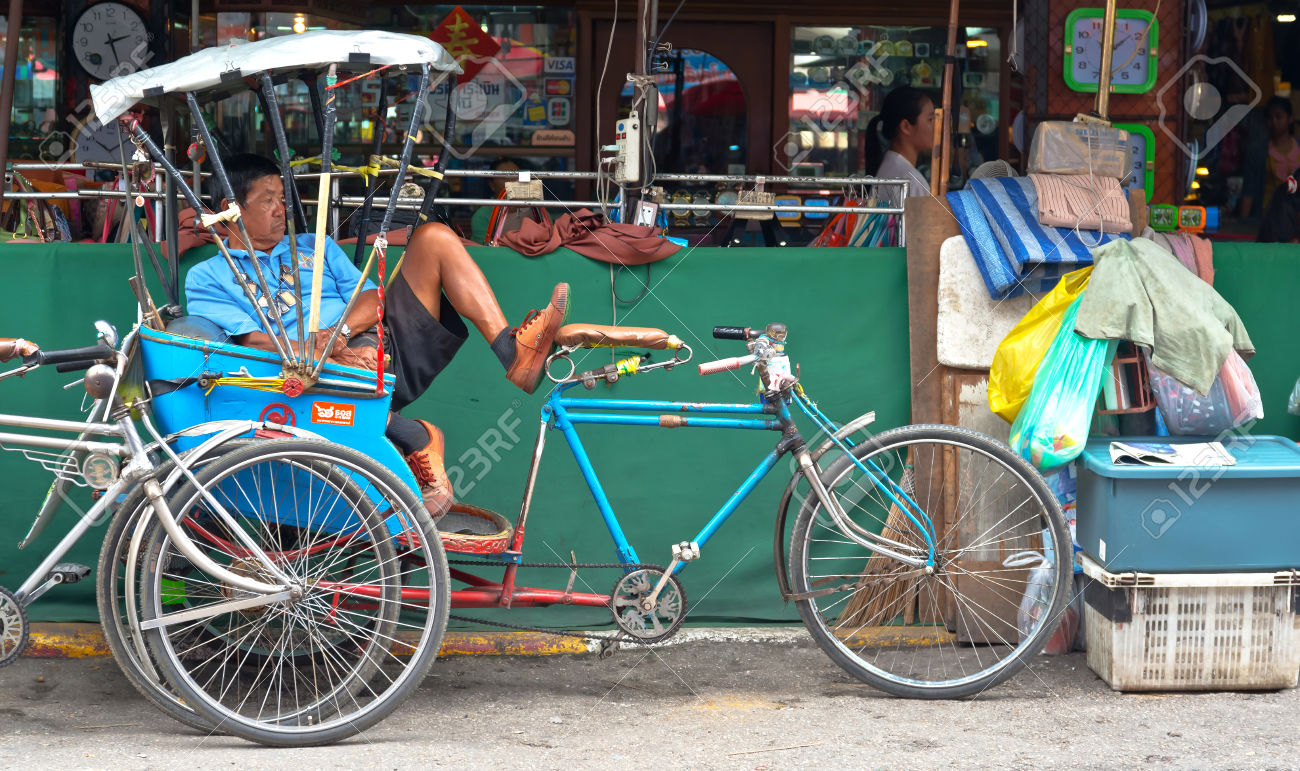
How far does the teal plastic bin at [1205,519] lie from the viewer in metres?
4.07

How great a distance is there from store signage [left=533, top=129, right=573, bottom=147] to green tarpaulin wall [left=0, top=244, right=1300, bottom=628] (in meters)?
5.03

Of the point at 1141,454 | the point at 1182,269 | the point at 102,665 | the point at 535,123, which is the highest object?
the point at 535,123

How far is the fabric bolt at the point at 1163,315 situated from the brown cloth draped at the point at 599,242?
151 centimetres

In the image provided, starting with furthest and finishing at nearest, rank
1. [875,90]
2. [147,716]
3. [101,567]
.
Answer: [875,90] < [147,716] < [101,567]

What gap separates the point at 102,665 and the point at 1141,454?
11.8 feet

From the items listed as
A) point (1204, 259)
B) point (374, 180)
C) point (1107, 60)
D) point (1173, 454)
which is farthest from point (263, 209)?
point (1204, 259)

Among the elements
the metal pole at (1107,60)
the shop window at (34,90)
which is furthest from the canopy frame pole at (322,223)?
the shop window at (34,90)

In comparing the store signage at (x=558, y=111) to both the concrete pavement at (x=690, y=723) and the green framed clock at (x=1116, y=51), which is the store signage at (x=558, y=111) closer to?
the green framed clock at (x=1116, y=51)

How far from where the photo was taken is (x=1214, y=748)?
3.71m

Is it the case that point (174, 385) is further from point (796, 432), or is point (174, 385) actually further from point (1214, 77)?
point (1214, 77)

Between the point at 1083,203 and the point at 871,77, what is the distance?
5169mm

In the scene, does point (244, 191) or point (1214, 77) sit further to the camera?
point (1214, 77)

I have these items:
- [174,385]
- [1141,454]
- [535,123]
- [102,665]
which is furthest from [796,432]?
[535,123]

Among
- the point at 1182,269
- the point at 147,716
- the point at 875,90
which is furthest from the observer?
the point at 875,90
